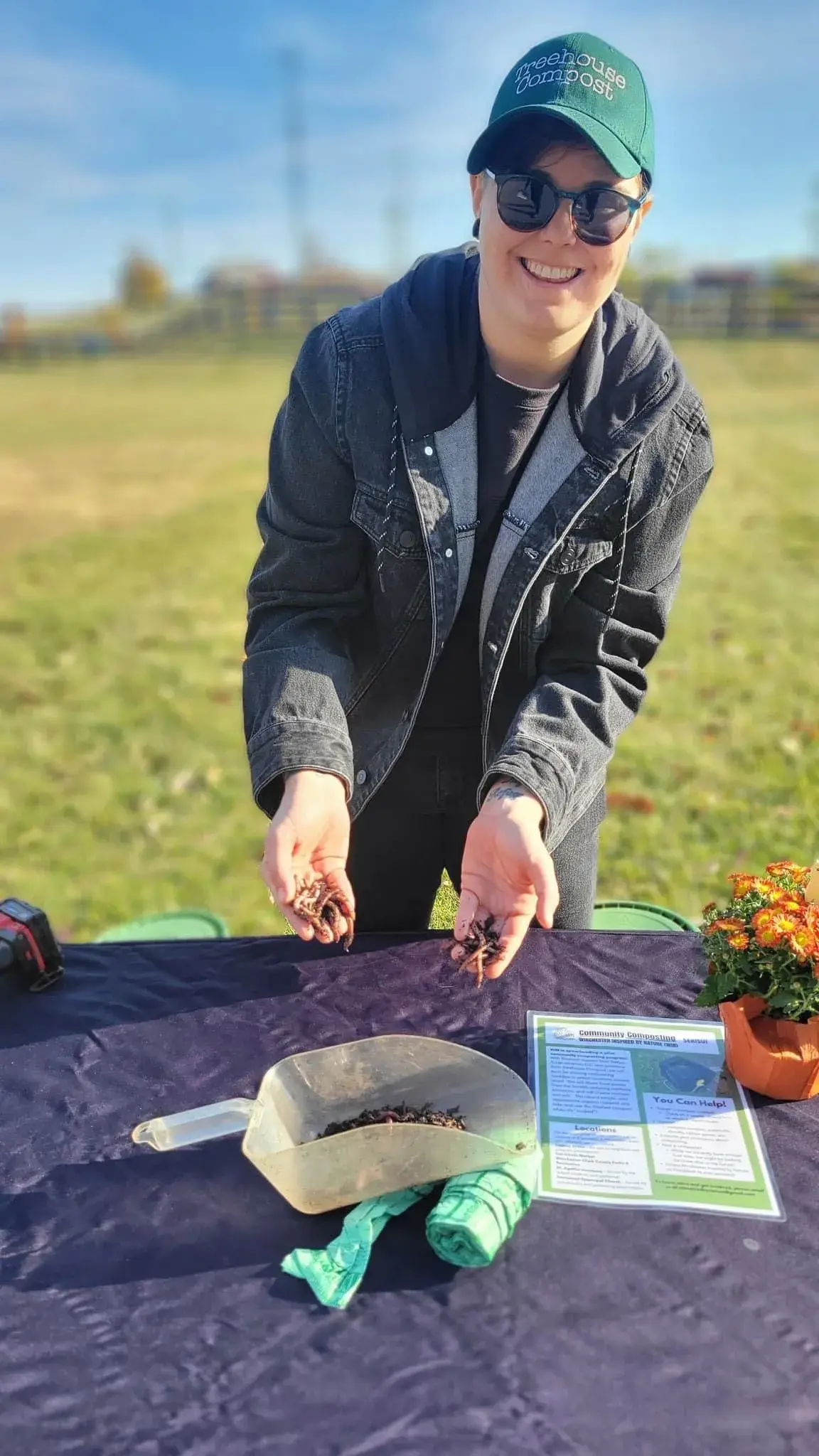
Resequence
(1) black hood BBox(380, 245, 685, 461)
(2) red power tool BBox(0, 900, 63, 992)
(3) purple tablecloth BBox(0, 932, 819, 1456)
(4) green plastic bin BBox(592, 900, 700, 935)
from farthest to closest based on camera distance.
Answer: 1. (4) green plastic bin BBox(592, 900, 700, 935)
2. (1) black hood BBox(380, 245, 685, 461)
3. (2) red power tool BBox(0, 900, 63, 992)
4. (3) purple tablecloth BBox(0, 932, 819, 1456)

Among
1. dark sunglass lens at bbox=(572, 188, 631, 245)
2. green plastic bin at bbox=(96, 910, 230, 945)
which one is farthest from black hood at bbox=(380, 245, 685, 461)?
green plastic bin at bbox=(96, 910, 230, 945)

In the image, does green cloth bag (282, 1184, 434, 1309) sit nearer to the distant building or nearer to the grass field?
the grass field

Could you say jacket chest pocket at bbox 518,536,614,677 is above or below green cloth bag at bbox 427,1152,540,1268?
above

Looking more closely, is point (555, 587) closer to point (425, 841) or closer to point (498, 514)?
point (498, 514)

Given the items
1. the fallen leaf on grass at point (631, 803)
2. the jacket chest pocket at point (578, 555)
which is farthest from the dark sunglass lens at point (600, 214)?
the fallen leaf on grass at point (631, 803)

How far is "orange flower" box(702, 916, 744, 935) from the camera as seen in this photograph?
1.27 m

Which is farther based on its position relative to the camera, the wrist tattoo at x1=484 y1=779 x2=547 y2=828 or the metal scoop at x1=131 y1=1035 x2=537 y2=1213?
the wrist tattoo at x1=484 y1=779 x2=547 y2=828

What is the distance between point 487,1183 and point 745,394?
17.7 meters

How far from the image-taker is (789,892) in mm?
1308

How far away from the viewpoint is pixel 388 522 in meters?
1.66

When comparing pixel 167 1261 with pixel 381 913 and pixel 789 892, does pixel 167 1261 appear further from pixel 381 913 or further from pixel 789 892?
pixel 381 913

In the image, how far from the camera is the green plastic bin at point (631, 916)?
221 cm

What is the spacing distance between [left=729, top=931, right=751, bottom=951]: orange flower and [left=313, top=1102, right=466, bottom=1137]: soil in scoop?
38 centimetres

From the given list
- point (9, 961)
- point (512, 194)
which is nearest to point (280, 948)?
point (9, 961)
